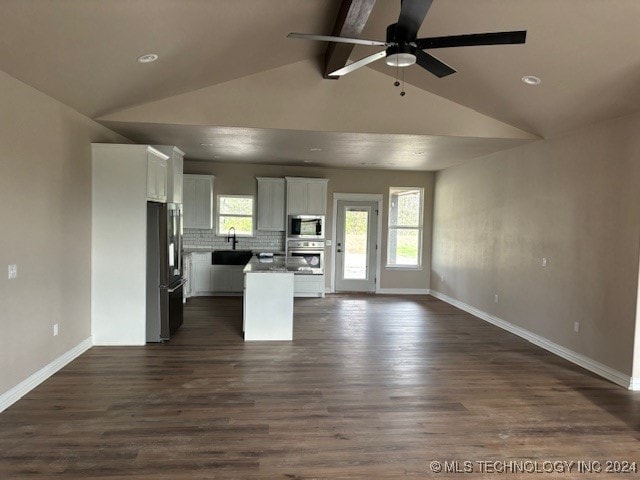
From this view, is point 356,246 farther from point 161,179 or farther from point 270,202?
point 161,179

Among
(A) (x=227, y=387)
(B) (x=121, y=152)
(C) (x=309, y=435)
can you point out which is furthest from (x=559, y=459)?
(B) (x=121, y=152)

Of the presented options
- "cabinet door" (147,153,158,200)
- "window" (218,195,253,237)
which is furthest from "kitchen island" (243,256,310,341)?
"window" (218,195,253,237)

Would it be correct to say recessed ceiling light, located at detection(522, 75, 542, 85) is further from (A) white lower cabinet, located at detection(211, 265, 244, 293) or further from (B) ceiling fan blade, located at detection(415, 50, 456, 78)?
(A) white lower cabinet, located at detection(211, 265, 244, 293)

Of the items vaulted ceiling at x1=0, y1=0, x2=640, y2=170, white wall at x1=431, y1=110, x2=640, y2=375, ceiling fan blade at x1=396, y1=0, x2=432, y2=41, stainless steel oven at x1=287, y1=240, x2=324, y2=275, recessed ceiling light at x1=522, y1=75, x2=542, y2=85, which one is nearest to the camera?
ceiling fan blade at x1=396, y1=0, x2=432, y2=41

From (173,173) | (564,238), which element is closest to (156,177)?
→ (173,173)

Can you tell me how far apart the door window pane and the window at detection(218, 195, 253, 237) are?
206cm

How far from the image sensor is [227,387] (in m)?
4.03

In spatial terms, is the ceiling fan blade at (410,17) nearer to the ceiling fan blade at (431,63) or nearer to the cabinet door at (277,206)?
the ceiling fan blade at (431,63)

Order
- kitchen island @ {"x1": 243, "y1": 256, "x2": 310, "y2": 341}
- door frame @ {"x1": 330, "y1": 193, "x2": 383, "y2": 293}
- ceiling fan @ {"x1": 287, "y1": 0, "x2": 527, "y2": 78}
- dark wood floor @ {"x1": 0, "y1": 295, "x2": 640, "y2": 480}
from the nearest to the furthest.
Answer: ceiling fan @ {"x1": 287, "y1": 0, "x2": 527, "y2": 78} < dark wood floor @ {"x1": 0, "y1": 295, "x2": 640, "y2": 480} < kitchen island @ {"x1": 243, "y1": 256, "x2": 310, "y2": 341} < door frame @ {"x1": 330, "y1": 193, "x2": 383, "y2": 293}

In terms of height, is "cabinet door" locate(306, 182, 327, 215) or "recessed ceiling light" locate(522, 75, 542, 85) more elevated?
"recessed ceiling light" locate(522, 75, 542, 85)

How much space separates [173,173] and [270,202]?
2.88 meters

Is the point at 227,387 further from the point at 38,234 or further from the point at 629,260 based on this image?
the point at 629,260

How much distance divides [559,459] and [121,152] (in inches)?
200

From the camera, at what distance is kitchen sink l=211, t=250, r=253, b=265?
8594 millimetres
